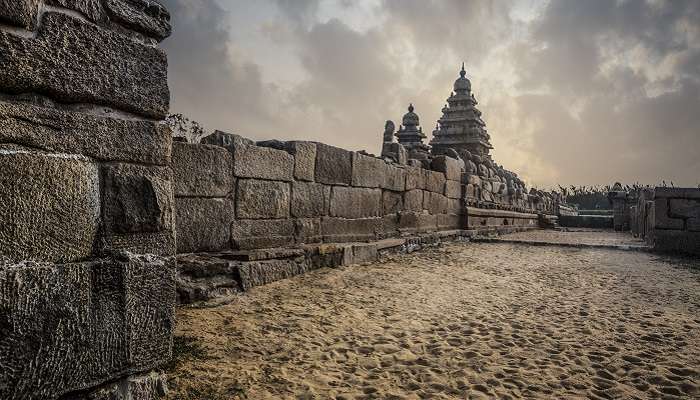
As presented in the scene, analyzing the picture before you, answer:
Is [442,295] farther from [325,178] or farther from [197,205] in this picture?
[197,205]

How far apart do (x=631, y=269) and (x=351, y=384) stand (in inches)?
229

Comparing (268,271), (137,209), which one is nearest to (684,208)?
(268,271)

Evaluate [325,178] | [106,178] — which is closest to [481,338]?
[106,178]

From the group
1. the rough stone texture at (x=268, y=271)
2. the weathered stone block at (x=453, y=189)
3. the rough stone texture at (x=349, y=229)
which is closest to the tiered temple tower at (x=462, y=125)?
the weathered stone block at (x=453, y=189)

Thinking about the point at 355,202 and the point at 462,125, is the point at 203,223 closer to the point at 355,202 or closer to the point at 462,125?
the point at 355,202

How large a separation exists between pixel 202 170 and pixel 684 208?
29.1 ft

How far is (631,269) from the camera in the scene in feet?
20.2

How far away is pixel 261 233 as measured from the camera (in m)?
4.85

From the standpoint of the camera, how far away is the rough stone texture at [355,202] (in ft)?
20.0

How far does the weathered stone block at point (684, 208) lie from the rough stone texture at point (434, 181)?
4.53m

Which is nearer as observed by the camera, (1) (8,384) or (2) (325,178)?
(1) (8,384)

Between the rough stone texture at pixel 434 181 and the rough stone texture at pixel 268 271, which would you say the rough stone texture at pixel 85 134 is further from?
the rough stone texture at pixel 434 181

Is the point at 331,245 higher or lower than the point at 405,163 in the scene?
lower

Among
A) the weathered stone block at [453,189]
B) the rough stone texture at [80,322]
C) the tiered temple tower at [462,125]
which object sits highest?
the tiered temple tower at [462,125]
